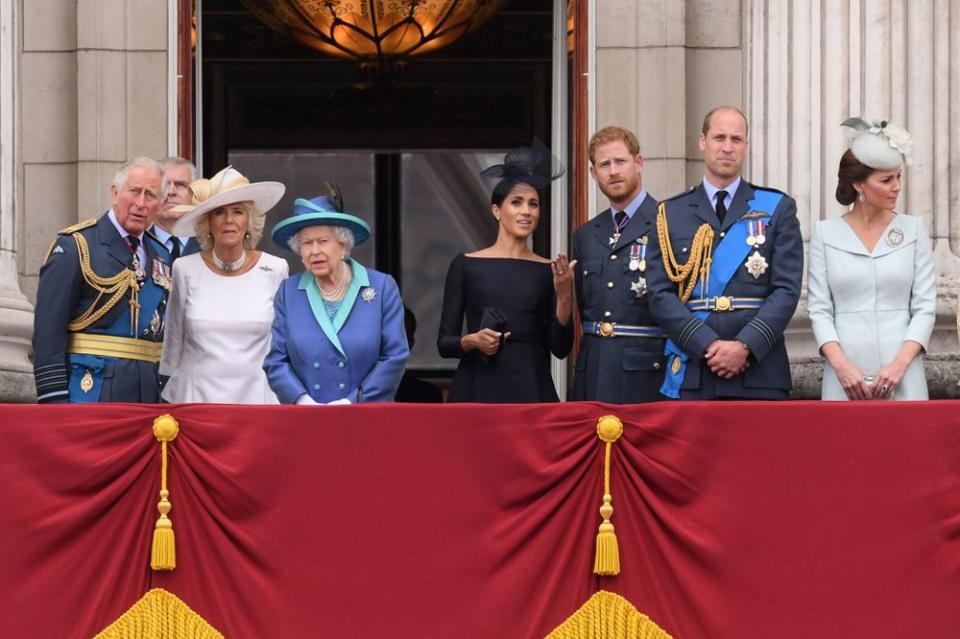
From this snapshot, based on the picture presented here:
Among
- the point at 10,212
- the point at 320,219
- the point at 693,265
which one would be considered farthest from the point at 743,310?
the point at 10,212

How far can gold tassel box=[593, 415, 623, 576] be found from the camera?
24.8 feet

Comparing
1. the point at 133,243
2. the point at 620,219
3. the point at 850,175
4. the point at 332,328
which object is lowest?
the point at 332,328

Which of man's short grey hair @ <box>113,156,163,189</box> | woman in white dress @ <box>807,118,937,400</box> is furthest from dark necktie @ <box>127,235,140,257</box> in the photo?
woman in white dress @ <box>807,118,937,400</box>

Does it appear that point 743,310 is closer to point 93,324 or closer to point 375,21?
point 93,324

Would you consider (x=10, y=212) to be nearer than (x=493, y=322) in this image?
No

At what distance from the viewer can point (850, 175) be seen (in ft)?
28.3

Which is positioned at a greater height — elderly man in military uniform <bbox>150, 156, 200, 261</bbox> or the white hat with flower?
the white hat with flower

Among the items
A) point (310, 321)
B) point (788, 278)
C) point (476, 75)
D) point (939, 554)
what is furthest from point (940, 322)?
point (476, 75)

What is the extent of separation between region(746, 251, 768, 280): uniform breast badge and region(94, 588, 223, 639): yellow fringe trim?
8.47 ft

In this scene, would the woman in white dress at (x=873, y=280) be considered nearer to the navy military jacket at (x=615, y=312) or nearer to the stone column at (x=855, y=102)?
the navy military jacket at (x=615, y=312)

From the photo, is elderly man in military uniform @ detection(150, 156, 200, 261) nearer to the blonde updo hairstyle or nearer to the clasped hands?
the blonde updo hairstyle

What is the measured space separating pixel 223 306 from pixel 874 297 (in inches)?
106

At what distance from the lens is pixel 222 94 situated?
17281 mm

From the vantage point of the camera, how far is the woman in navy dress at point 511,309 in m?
9.05
